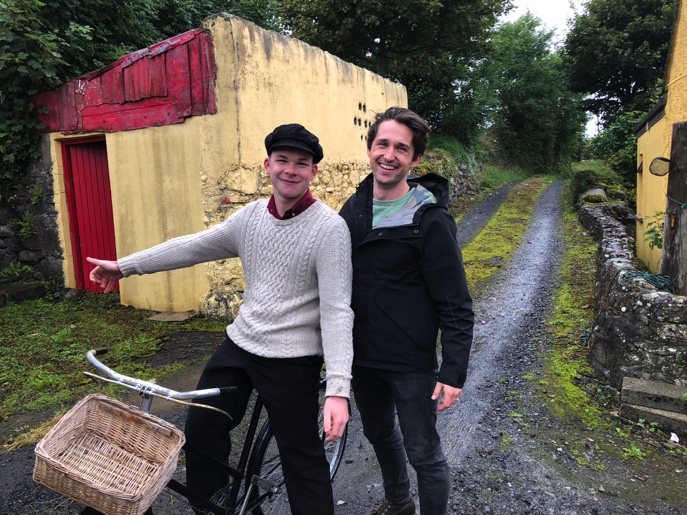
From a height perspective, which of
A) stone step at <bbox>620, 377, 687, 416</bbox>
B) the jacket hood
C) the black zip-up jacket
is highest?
the jacket hood

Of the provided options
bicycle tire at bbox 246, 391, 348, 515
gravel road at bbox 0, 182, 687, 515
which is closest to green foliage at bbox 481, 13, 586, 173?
gravel road at bbox 0, 182, 687, 515

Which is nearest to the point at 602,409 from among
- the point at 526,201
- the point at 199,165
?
the point at 199,165

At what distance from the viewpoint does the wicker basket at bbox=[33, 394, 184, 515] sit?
1586 mm

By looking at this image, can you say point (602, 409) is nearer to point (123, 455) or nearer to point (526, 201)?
point (123, 455)

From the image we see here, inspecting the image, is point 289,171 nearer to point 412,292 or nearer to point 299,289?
point 299,289

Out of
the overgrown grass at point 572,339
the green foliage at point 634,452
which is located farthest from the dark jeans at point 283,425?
the overgrown grass at point 572,339

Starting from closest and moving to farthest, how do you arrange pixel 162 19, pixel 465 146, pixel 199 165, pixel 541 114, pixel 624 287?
pixel 624 287, pixel 199 165, pixel 162 19, pixel 465 146, pixel 541 114

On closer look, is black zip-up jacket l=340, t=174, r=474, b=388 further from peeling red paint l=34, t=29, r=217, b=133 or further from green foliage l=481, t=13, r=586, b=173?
green foliage l=481, t=13, r=586, b=173

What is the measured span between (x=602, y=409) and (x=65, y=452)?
3.78 metres

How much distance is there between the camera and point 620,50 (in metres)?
19.4

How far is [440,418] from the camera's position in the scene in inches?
150

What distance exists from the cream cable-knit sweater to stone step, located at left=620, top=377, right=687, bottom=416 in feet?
9.52

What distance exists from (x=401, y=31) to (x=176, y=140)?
12480 mm

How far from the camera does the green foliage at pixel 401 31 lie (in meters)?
14.9
